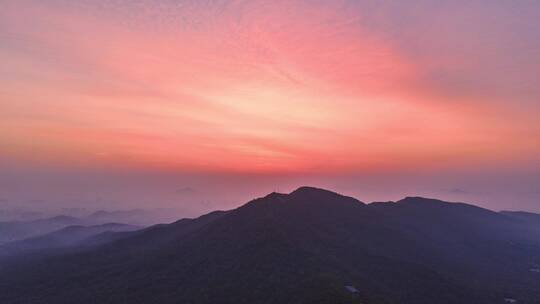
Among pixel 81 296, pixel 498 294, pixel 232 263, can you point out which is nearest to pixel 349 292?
pixel 232 263

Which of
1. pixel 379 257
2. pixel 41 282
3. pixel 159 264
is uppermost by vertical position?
pixel 379 257

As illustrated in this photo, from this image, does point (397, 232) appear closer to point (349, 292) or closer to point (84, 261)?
point (349, 292)

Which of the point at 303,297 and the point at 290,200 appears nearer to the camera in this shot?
the point at 303,297

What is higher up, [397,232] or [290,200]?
[290,200]

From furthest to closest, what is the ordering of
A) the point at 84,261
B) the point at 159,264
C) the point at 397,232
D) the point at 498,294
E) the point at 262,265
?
1. the point at 397,232
2. the point at 84,261
3. the point at 159,264
4. the point at 498,294
5. the point at 262,265

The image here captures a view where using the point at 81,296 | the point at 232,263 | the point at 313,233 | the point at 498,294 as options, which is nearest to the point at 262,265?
the point at 232,263

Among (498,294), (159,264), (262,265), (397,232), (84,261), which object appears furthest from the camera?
(397,232)
